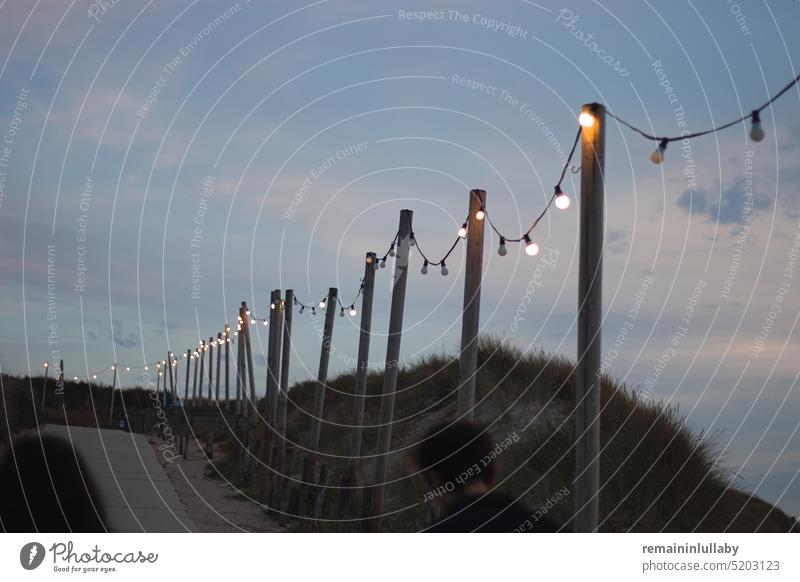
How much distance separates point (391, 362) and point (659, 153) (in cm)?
753

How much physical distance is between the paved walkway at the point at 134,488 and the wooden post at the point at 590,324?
389cm

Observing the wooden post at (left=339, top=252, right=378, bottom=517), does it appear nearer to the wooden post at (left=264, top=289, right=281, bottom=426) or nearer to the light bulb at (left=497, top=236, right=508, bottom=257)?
the light bulb at (left=497, top=236, right=508, bottom=257)

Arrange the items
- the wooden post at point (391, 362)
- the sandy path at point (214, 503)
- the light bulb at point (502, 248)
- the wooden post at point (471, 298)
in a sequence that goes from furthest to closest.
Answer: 1. the sandy path at point (214, 503)
2. the wooden post at point (391, 362)
3. the wooden post at point (471, 298)
4. the light bulb at point (502, 248)

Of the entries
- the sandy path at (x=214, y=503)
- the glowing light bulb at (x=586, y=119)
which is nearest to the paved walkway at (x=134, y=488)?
the sandy path at (x=214, y=503)

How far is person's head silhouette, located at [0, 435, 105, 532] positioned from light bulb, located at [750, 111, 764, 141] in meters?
4.39

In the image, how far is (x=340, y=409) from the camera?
27188 millimetres

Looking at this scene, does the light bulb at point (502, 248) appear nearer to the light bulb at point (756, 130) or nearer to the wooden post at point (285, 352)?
the light bulb at point (756, 130)

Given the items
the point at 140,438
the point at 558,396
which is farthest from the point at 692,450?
the point at 140,438

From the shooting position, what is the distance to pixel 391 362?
13641mm

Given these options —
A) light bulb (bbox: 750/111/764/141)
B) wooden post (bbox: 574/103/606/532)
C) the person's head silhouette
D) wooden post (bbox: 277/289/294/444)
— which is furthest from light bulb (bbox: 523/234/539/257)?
wooden post (bbox: 277/289/294/444)

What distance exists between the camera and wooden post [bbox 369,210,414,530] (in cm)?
1359

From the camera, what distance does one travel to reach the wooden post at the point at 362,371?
15.6 m

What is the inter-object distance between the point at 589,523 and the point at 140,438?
2800 centimetres
